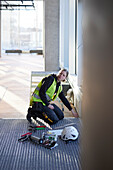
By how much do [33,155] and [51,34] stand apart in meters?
8.01

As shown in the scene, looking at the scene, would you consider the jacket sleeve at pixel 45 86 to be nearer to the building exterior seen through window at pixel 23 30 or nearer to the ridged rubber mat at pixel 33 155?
the ridged rubber mat at pixel 33 155


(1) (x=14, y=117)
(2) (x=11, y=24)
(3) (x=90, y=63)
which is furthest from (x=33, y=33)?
(3) (x=90, y=63)

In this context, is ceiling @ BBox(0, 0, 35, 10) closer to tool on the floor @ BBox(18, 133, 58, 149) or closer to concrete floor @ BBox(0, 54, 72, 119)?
concrete floor @ BBox(0, 54, 72, 119)

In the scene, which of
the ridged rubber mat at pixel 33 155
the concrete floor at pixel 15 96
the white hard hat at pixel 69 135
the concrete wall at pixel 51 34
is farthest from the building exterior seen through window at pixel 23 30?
the white hard hat at pixel 69 135

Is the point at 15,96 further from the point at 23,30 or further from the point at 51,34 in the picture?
the point at 23,30

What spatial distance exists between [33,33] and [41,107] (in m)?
19.1

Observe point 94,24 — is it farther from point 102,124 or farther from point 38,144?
point 38,144

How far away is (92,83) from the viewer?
21.5 inches

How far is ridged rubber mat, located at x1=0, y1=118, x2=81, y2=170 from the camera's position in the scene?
3002 mm

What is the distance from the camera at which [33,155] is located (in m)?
3.32

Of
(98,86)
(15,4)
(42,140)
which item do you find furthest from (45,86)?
(15,4)

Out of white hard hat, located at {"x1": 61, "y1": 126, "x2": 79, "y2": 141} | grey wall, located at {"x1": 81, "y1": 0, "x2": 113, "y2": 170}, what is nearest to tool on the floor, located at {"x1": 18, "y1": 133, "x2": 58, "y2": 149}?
white hard hat, located at {"x1": 61, "y1": 126, "x2": 79, "y2": 141}

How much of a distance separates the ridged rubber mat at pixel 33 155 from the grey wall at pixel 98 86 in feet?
7.17

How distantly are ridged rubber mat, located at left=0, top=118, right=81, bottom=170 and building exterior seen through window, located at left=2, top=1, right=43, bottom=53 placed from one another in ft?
63.0
